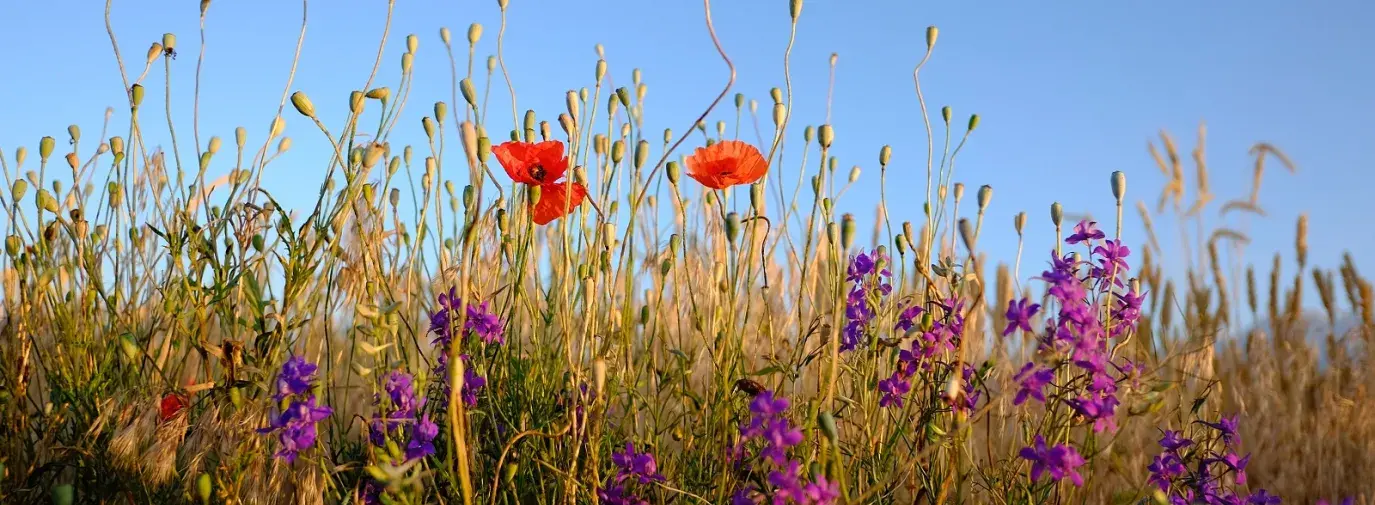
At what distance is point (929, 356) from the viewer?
4.22 feet

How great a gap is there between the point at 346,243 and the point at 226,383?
1.46 feet

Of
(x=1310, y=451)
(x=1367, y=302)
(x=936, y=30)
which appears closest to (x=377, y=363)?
(x=936, y=30)

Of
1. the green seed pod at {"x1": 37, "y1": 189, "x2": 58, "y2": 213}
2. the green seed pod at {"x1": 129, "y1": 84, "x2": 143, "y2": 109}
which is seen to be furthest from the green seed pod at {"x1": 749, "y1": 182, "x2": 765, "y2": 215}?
the green seed pod at {"x1": 37, "y1": 189, "x2": 58, "y2": 213}

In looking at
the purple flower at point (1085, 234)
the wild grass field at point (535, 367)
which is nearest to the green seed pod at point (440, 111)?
the wild grass field at point (535, 367)

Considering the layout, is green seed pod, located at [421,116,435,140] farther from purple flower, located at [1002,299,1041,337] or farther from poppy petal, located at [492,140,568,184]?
purple flower, located at [1002,299,1041,337]

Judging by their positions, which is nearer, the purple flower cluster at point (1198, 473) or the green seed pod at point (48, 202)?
the purple flower cluster at point (1198, 473)

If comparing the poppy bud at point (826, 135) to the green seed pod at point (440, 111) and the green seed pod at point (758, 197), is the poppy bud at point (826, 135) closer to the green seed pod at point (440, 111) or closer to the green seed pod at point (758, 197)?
the green seed pod at point (758, 197)

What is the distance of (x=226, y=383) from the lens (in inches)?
53.4

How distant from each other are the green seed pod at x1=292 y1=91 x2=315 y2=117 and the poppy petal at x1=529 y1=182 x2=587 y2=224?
33 cm

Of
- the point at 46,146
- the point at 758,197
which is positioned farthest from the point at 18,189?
the point at 758,197

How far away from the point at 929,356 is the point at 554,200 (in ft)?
1.98

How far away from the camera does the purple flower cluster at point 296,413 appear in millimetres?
1119

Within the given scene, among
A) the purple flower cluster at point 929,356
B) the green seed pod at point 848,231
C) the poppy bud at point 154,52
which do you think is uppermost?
the poppy bud at point 154,52

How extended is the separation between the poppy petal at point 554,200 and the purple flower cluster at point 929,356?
50 cm
